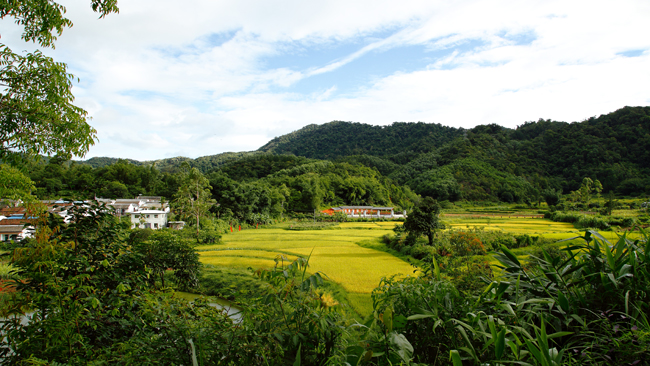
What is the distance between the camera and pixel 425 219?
15273mm

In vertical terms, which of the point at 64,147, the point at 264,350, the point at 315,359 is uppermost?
the point at 64,147

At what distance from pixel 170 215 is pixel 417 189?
164ft

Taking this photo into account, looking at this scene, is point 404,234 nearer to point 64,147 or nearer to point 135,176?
point 64,147

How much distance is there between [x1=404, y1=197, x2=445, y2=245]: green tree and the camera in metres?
15.2

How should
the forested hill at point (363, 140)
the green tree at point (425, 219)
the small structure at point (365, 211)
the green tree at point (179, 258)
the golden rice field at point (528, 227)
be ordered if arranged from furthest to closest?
1. the forested hill at point (363, 140)
2. the small structure at point (365, 211)
3. the golden rice field at point (528, 227)
4. the green tree at point (425, 219)
5. the green tree at point (179, 258)

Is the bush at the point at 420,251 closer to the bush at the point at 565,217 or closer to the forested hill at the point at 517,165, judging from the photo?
the bush at the point at 565,217

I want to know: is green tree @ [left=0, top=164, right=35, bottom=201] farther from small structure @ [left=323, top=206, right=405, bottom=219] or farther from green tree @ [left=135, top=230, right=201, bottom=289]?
small structure @ [left=323, top=206, right=405, bottom=219]

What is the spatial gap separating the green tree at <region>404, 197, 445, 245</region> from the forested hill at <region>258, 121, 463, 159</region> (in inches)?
3481

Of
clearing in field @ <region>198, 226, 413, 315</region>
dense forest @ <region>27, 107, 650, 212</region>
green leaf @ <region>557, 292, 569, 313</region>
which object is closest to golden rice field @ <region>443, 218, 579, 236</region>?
clearing in field @ <region>198, 226, 413, 315</region>

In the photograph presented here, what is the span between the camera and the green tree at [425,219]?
15.2 m

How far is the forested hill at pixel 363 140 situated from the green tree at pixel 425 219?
88424 millimetres

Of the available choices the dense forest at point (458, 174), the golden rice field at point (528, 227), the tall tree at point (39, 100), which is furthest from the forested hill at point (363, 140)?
the tall tree at point (39, 100)

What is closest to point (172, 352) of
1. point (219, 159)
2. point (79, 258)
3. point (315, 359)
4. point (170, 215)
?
point (315, 359)

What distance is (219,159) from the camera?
102m
